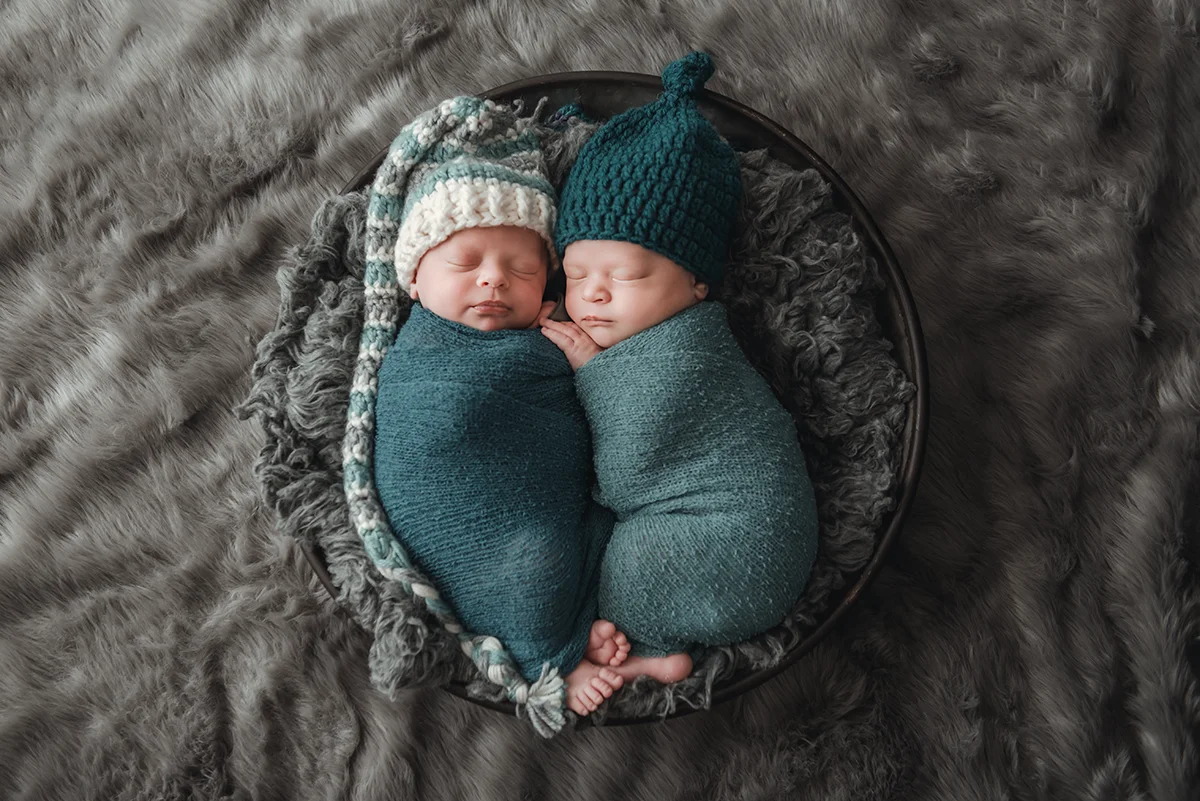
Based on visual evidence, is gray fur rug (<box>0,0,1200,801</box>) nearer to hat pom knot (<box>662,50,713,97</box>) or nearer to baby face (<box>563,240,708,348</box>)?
hat pom knot (<box>662,50,713,97</box>)


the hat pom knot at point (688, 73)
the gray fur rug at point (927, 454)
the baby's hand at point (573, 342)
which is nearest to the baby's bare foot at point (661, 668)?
the gray fur rug at point (927, 454)

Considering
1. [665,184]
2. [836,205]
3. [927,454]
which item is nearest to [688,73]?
[665,184]

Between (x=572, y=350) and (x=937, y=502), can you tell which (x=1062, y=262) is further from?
(x=572, y=350)

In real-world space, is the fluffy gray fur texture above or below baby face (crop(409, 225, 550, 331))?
below

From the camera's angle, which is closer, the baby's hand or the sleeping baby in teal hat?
the sleeping baby in teal hat

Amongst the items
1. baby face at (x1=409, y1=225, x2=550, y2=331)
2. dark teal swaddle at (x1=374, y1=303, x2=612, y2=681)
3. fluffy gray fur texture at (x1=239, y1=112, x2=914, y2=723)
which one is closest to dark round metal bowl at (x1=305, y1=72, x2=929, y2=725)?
fluffy gray fur texture at (x1=239, y1=112, x2=914, y2=723)

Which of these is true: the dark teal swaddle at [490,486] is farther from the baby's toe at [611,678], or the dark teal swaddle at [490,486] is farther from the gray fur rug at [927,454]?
the gray fur rug at [927,454]

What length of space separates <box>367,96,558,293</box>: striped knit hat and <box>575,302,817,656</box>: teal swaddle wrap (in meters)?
0.24

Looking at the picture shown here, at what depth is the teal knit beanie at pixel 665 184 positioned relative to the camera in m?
1.05

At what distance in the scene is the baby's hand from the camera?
1.13 meters

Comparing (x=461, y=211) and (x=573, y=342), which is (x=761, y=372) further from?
(x=461, y=211)

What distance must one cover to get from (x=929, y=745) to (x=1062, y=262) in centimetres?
78

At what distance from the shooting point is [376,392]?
1104 mm

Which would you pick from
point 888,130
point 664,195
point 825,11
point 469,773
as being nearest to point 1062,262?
point 888,130
